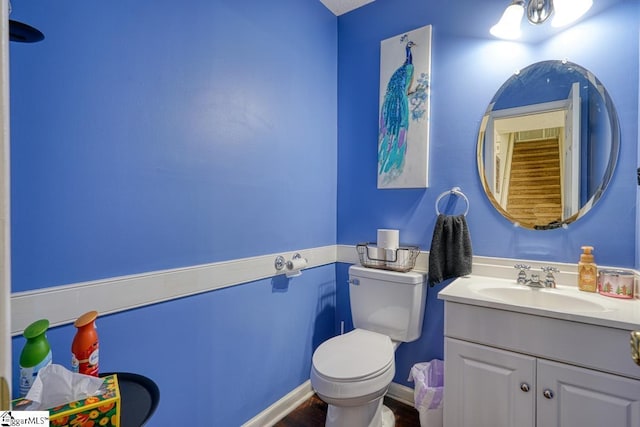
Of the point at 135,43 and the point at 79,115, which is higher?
the point at 135,43

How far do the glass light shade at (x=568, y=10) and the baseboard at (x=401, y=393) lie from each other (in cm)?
210

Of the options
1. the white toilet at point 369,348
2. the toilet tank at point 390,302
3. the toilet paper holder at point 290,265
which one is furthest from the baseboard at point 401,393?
the toilet paper holder at point 290,265

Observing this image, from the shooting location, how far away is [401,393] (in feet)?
6.01

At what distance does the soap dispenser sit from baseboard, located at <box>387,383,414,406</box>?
3.63 ft

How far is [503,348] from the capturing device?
1170 millimetres

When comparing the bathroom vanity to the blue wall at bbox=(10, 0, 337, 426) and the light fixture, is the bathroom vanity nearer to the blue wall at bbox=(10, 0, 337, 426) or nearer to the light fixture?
the blue wall at bbox=(10, 0, 337, 426)

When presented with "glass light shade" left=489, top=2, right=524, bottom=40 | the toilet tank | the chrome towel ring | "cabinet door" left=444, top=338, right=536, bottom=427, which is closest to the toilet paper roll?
the toilet tank

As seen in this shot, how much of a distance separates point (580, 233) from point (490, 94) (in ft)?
2.68

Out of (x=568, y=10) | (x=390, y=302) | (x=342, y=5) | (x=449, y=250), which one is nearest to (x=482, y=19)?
(x=568, y=10)

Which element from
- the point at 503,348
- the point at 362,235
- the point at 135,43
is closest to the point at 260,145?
the point at 135,43

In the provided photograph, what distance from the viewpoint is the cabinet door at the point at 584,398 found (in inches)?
38.1

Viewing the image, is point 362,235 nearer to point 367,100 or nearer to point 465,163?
point 465,163

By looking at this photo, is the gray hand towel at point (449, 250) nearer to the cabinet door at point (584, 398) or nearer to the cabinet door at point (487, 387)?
the cabinet door at point (487, 387)

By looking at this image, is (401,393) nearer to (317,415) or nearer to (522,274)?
(317,415)
